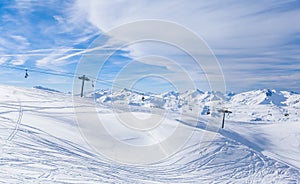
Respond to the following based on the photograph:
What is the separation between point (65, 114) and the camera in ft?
52.3

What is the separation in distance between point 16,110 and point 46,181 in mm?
9125

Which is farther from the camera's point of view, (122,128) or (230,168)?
(122,128)

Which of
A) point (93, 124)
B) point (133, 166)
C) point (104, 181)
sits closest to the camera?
point (104, 181)

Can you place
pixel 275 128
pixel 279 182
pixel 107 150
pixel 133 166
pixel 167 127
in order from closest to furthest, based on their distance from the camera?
pixel 133 166 → pixel 107 150 → pixel 279 182 → pixel 167 127 → pixel 275 128

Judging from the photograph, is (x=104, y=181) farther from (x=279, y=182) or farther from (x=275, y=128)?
(x=275, y=128)

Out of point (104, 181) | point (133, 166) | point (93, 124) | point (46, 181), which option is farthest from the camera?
point (93, 124)

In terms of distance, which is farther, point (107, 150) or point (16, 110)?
point (16, 110)

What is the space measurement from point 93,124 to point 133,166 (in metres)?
5.24

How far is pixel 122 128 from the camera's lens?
52.2ft

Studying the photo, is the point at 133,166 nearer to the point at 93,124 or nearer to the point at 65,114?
the point at 93,124

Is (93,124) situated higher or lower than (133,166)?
higher

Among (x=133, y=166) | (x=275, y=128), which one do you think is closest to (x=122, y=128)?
(x=133, y=166)

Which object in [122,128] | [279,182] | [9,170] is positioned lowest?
[279,182]

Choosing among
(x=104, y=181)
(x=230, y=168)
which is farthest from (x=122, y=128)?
(x=104, y=181)
